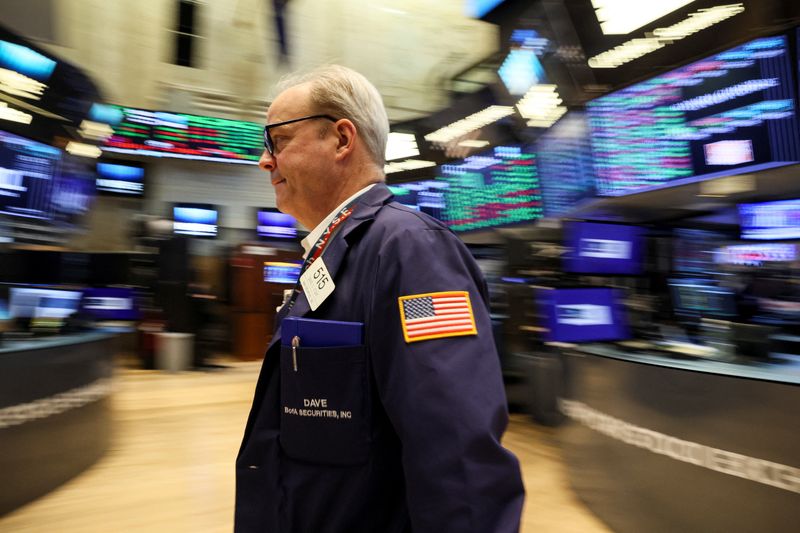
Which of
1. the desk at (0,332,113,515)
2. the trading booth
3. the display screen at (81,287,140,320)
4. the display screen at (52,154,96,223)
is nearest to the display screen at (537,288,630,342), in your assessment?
the trading booth

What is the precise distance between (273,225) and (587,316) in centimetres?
806

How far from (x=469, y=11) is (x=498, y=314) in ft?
19.2

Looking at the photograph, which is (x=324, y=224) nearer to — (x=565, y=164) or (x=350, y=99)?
(x=350, y=99)

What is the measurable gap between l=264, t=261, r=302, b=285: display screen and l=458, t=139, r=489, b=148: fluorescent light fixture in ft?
12.9

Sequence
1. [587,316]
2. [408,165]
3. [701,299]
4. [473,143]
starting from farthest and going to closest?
[408,165] → [473,143] → [587,316] → [701,299]

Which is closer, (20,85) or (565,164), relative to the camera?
(20,85)

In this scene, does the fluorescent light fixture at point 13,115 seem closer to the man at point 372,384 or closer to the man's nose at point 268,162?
the man's nose at point 268,162

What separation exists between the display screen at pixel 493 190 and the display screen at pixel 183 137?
15.5 feet

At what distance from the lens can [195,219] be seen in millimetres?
10578

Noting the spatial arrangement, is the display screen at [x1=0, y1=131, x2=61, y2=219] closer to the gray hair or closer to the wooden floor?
the wooden floor

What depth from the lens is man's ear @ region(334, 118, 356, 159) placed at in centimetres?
109

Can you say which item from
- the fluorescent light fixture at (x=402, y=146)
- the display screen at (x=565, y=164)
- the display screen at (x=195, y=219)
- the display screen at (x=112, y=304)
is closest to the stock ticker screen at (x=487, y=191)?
the display screen at (x=565, y=164)

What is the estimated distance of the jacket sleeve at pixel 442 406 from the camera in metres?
0.74

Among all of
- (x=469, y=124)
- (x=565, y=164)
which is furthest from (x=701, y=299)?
(x=469, y=124)
